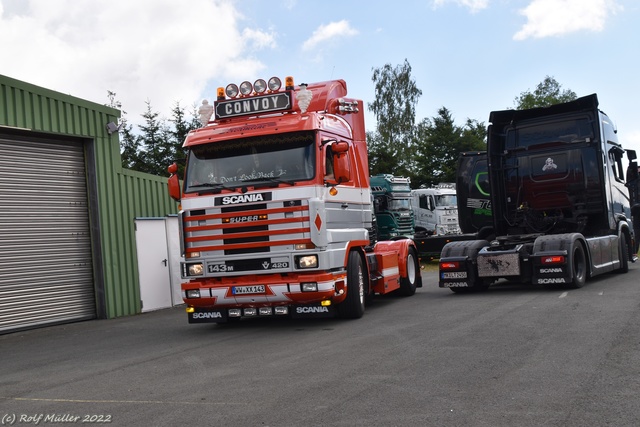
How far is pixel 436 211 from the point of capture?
3250 cm

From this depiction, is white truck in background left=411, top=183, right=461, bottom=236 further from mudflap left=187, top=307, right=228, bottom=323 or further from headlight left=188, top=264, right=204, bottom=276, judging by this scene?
headlight left=188, top=264, right=204, bottom=276

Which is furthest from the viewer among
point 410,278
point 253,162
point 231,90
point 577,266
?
point 410,278

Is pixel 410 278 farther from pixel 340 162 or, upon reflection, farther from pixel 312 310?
pixel 340 162

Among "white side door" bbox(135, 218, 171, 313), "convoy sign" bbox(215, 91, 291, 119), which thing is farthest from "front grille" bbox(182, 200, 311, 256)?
"white side door" bbox(135, 218, 171, 313)

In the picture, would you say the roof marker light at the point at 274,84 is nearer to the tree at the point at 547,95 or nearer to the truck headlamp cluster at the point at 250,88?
the truck headlamp cluster at the point at 250,88

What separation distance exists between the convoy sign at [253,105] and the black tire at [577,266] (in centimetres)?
649

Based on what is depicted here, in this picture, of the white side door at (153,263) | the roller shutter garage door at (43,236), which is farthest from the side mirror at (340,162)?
the white side door at (153,263)

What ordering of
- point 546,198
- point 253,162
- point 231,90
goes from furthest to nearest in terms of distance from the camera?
1. point 546,198
2. point 231,90
3. point 253,162

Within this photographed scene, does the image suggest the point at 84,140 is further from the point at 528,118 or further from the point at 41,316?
the point at 528,118

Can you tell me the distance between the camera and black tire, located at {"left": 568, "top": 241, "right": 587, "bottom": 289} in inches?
541

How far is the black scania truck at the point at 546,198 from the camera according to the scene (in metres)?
14.2

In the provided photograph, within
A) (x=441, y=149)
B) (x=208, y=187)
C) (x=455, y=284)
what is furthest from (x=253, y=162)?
(x=441, y=149)

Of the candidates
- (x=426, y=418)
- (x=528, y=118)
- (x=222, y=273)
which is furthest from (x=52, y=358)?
(x=528, y=118)

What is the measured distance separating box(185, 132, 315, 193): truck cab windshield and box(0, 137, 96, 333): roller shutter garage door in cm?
486
